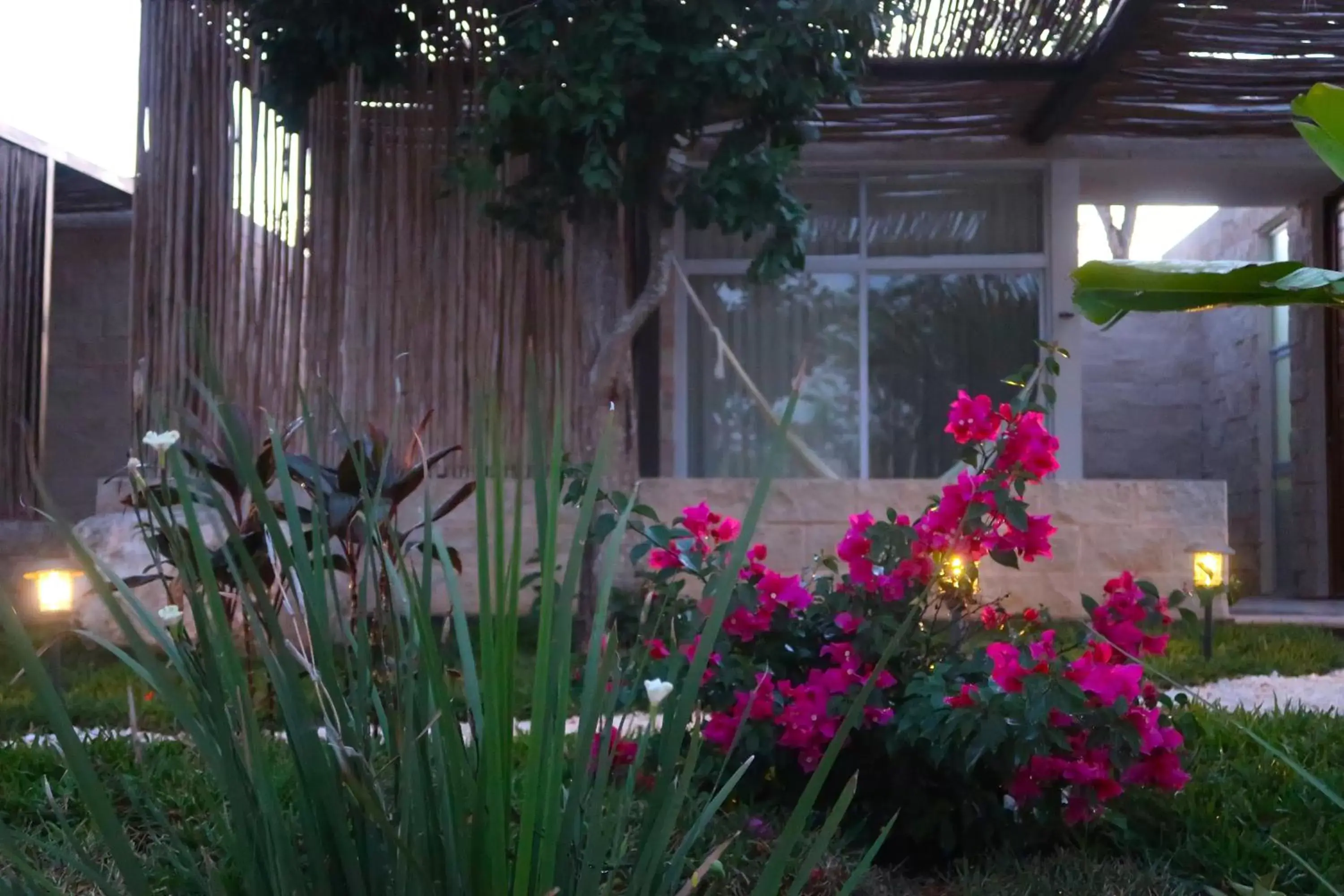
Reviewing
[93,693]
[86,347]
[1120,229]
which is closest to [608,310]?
[93,693]

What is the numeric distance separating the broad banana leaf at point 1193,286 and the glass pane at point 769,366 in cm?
442

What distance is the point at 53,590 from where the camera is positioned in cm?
332

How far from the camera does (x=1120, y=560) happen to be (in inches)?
190

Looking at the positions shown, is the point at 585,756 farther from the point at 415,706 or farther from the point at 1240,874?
the point at 1240,874

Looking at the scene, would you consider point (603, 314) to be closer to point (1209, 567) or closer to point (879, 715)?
point (1209, 567)

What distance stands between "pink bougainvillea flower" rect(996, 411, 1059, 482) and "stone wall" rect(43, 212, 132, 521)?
20.6 ft

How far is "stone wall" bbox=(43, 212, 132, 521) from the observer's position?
23.0ft

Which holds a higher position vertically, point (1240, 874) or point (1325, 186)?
point (1325, 186)

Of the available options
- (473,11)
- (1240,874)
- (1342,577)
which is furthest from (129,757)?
(1342,577)

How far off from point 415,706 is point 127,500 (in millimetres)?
862

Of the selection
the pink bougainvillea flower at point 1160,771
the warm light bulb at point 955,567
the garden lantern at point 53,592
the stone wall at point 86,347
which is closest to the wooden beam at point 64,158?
the stone wall at point 86,347

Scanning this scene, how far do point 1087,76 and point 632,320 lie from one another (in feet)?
7.43

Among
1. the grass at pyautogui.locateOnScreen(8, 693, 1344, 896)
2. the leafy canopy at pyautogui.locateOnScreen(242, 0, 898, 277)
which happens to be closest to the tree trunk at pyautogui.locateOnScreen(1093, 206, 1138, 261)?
the leafy canopy at pyautogui.locateOnScreen(242, 0, 898, 277)

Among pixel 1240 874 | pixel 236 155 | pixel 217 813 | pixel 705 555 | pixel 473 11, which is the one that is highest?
pixel 473 11
